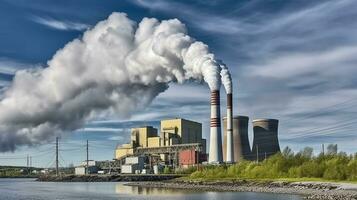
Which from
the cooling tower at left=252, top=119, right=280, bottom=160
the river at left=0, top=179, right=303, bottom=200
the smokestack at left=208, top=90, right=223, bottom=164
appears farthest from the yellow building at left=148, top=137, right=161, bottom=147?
the river at left=0, top=179, right=303, bottom=200

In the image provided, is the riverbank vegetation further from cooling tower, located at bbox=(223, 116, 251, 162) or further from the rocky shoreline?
cooling tower, located at bbox=(223, 116, 251, 162)

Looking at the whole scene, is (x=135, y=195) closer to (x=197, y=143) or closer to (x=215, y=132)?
(x=215, y=132)

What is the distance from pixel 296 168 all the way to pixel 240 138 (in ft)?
154

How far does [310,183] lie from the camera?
181 feet

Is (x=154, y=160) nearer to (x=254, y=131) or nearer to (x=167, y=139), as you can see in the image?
(x=167, y=139)

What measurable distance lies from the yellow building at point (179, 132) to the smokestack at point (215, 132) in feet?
140

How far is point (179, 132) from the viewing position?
144500 mm

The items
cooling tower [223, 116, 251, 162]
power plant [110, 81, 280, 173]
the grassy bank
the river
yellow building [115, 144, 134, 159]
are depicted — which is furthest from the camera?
yellow building [115, 144, 134, 159]

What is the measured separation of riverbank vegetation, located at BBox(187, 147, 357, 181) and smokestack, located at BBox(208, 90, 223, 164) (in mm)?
7940

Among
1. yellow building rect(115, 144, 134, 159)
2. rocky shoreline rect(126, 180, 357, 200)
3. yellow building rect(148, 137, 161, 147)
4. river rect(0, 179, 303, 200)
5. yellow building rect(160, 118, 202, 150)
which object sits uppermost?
yellow building rect(160, 118, 202, 150)

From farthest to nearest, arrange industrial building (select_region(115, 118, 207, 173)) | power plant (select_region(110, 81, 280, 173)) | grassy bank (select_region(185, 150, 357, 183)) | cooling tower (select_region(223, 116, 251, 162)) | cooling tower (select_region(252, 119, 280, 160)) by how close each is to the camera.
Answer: industrial building (select_region(115, 118, 207, 173)) < cooling tower (select_region(252, 119, 280, 160)) < cooling tower (select_region(223, 116, 251, 162)) < power plant (select_region(110, 81, 280, 173)) < grassy bank (select_region(185, 150, 357, 183))

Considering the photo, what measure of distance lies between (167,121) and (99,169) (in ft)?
86.3

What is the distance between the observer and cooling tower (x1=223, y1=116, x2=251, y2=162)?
375ft

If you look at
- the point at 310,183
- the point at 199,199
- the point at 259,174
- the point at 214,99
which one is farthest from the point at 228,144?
the point at 199,199
